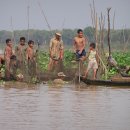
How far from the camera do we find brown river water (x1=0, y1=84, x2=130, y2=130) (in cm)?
845

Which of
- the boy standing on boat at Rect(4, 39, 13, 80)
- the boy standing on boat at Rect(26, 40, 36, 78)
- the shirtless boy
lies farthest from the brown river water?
the shirtless boy

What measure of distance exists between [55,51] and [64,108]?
619cm

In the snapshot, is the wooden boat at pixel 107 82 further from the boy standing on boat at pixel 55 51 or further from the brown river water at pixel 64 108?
the boy standing on boat at pixel 55 51

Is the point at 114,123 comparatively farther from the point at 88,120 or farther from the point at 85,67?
the point at 85,67

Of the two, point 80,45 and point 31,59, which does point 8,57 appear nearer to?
point 31,59

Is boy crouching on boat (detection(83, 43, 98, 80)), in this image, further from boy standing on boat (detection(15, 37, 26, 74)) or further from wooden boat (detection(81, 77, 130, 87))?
boy standing on boat (detection(15, 37, 26, 74))

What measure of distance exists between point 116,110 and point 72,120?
1.47m

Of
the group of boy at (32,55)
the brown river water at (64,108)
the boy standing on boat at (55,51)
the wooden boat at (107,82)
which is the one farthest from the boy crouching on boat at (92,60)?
the brown river water at (64,108)

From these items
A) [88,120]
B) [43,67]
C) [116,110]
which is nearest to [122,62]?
[43,67]

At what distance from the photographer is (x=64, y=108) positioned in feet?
34.1

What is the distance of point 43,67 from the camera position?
17781 millimetres

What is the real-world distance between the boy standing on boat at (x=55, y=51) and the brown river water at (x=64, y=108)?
1.64 metres

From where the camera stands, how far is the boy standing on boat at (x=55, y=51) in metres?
16.3

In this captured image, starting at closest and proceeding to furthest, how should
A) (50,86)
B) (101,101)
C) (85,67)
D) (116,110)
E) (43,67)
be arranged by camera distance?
(116,110)
(101,101)
(50,86)
(85,67)
(43,67)
